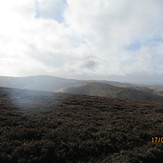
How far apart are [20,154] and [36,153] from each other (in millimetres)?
636

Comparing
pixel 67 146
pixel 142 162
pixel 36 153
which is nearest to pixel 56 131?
pixel 67 146

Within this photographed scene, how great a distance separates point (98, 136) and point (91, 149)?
57.2 inches

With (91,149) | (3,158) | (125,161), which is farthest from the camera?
(91,149)

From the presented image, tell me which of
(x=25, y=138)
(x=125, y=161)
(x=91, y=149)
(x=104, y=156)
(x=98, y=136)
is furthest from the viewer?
(x=98, y=136)

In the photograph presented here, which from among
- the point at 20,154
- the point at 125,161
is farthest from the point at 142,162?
the point at 20,154

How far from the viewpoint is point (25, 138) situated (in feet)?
18.4

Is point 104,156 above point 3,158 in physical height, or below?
below

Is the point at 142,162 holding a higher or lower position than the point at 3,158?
lower

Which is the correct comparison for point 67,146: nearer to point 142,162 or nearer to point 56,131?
point 56,131

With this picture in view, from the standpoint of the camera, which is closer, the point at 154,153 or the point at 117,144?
the point at 154,153

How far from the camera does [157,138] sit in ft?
21.8

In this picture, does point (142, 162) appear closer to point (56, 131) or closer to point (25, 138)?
point (56, 131)

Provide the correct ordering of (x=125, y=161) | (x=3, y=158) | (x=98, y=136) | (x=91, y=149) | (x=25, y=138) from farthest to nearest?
1. (x=98, y=136)
2. (x=25, y=138)
3. (x=91, y=149)
4. (x=125, y=161)
5. (x=3, y=158)

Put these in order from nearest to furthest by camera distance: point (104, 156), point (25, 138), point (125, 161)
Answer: point (125, 161) → point (104, 156) → point (25, 138)
